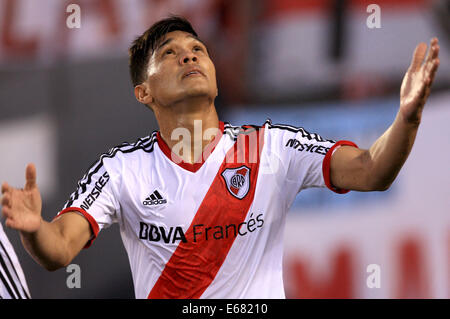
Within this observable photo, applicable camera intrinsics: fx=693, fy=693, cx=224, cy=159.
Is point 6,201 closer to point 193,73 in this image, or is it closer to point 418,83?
point 193,73

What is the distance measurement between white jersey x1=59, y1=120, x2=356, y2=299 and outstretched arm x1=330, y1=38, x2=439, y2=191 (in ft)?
0.71

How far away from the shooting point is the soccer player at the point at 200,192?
143 inches

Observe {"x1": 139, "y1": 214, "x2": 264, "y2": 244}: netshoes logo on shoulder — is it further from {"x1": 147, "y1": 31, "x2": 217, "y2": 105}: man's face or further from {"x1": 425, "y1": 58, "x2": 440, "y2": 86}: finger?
{"x1": 425, "y1": 58, "x2": 440, "y2": 86}: finger

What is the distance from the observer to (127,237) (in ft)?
12.5

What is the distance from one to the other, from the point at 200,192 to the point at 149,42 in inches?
38.1

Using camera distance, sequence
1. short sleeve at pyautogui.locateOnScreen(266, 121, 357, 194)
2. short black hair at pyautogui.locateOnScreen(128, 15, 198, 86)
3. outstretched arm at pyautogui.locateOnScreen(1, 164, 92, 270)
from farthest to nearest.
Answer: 1. short black hair at pyautogui.locateOnScreen(128, 15, 198, 86)
2. short sleeve at pyautogui.locateOnScreen(266, 121, 357, 194)
3. outstretched arm at pyautogui.locateOnScreen(1, 164, 92, 270)

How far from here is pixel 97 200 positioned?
366cm

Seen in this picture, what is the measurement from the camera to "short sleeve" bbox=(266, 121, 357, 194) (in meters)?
3.55

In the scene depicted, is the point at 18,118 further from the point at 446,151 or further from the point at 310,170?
the point at 310,170

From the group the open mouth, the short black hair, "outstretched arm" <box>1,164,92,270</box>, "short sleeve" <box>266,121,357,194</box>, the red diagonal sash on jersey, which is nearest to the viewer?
"outstretched arm" <box>1,164,92,270</box>

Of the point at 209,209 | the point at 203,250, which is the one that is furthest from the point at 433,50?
the point at 203,250

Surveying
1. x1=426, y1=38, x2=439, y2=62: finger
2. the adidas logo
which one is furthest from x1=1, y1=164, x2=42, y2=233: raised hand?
x1=426, y1=38, x2=439, y2=62: finger

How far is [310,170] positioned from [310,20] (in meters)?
4.46
